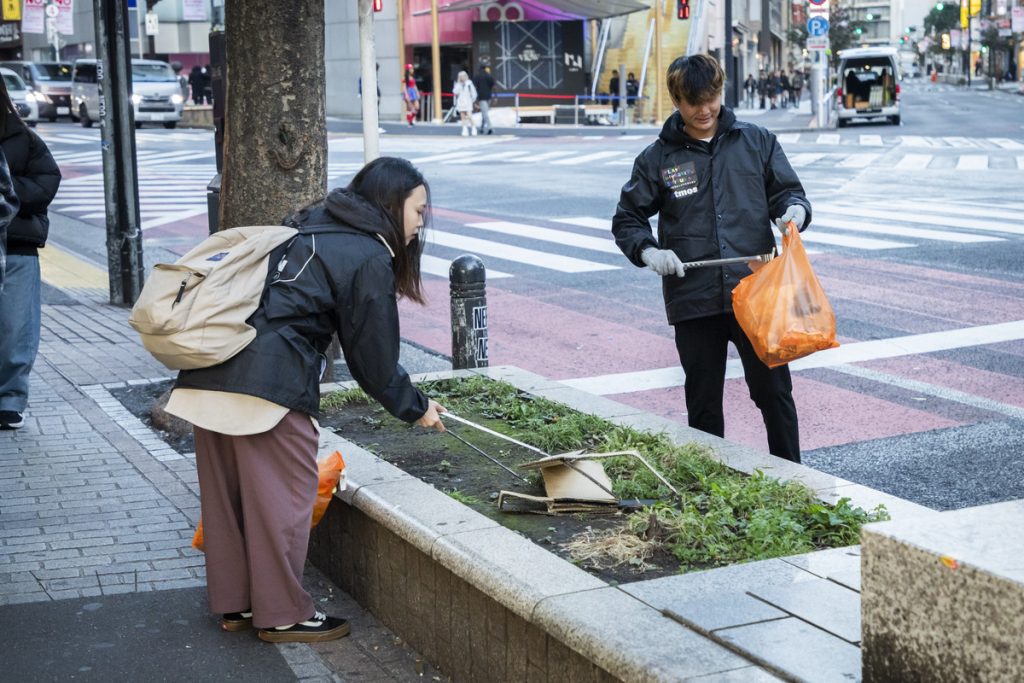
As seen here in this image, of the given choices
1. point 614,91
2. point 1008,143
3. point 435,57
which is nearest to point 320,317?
point 1008,143

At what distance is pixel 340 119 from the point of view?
47.5 metres

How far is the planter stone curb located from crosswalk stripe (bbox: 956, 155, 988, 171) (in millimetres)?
22126

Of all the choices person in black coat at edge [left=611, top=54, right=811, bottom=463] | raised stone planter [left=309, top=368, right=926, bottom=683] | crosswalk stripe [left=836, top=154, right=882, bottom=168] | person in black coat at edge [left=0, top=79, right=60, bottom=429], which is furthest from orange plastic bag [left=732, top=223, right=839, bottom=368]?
crosswalk stripe [left=836, top=154, right=882, bottom=168]

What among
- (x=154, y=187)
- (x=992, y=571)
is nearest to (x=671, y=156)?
(x=992, y=571)

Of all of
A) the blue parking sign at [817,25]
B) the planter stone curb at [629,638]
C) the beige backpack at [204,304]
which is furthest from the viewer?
the blue parking sign at [817,25]

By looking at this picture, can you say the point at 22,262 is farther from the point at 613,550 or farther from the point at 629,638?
the point at 629,638

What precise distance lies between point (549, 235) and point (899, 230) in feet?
13.2

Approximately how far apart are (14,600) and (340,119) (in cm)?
4376

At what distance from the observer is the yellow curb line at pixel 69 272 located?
42.6 feet

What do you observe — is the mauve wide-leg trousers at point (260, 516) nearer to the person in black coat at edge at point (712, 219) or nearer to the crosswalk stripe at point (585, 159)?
the person in black coat at edge at point (712, 219)

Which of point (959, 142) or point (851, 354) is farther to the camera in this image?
point (959, 142)

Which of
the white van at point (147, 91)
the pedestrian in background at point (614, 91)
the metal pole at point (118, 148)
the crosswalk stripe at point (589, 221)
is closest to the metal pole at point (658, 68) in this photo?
the pedestrian in background at point (614, 91)

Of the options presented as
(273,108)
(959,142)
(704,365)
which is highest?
(273,108)

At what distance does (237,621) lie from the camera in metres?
4.52
